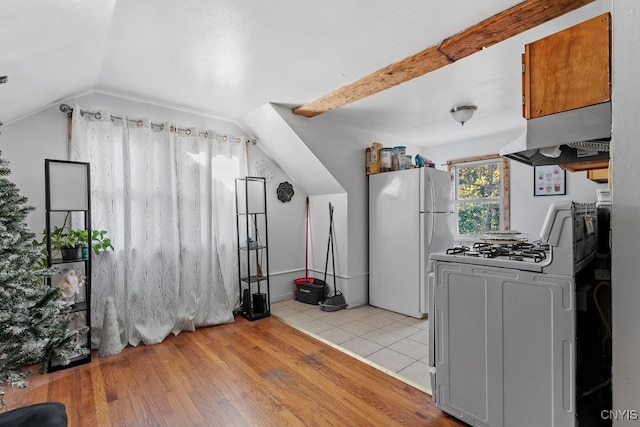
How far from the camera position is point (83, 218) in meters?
2.78

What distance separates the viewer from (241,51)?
221cm

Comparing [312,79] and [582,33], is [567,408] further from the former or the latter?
[312,79]

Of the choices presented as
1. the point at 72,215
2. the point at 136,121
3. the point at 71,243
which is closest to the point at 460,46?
the point at 136,121

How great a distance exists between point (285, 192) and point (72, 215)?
2.28m

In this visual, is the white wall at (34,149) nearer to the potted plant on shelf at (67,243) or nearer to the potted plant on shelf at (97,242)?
the potted plant on shelf at (67,243)

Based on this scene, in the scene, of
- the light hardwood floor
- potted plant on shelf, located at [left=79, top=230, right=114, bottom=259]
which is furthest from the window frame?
potted plant on shelf, located at [left=79, top=230, right=114, bottom=259]

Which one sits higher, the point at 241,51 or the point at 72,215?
the point at 241,51

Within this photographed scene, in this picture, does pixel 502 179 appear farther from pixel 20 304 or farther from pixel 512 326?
pixel 20 304

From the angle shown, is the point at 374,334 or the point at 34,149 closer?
the point at 34,149

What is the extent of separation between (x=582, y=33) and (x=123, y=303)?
3835mm

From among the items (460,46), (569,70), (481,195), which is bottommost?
(481,195)

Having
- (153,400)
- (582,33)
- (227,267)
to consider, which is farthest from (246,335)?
(582,33)

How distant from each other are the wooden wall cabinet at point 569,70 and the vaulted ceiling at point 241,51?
14.9 inches

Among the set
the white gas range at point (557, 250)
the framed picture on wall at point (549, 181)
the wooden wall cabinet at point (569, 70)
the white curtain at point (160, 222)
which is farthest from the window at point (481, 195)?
the white curtain at point (160, 222)
